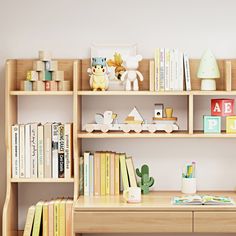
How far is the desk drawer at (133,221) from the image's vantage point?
3.15m

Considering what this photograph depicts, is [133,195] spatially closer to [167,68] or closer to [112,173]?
[112,173]

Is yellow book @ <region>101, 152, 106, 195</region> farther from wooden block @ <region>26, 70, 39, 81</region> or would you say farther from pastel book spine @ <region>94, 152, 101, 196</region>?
wooden block @ <region>26, 70, 39, 81</region>

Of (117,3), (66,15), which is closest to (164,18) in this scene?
(117,3)

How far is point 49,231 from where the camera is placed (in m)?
3.32

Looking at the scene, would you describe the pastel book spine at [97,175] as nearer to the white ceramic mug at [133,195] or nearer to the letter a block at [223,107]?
the white ceramic mug at [133,195]

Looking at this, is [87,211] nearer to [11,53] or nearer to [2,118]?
[2,118]

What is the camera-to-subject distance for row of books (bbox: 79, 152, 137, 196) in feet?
11.2

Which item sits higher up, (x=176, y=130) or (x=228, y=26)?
(x=228, y=26)

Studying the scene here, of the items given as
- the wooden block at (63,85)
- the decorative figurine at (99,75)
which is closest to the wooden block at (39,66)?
the wooden block at (63,85)

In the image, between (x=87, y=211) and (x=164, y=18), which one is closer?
(x=87, y=211)

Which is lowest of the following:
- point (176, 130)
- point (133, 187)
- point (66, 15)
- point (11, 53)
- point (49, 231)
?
point (49, 231)

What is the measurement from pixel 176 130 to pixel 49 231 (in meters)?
0.89

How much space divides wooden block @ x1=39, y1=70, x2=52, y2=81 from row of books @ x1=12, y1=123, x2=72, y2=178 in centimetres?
25

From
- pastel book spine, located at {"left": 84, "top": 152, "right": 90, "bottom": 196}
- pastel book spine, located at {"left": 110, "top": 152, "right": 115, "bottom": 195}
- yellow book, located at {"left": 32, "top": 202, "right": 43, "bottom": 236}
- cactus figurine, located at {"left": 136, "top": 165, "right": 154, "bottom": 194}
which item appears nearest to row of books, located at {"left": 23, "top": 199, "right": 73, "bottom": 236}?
yellow book, located at {"left": 32, "top": 202, "right": 43, "bottom": 236}
